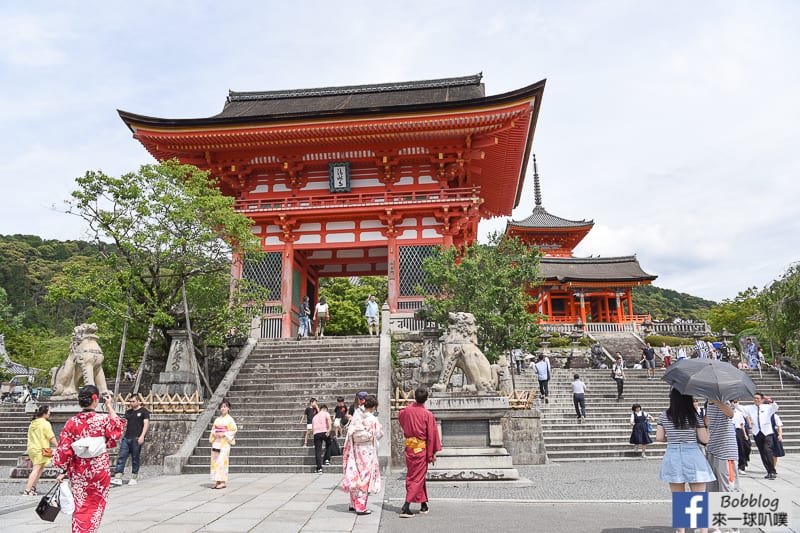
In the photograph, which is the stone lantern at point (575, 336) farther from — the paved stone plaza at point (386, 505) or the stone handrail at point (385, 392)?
the paved stone plaza at point (386, 505)

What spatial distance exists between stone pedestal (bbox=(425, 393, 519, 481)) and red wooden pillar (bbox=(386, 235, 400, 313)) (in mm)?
9701

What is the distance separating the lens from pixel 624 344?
101ft

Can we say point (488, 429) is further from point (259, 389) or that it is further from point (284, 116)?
point (284, 116)

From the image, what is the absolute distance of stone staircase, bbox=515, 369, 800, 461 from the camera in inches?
501

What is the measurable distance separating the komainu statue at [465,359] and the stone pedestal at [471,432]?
1.10 feet

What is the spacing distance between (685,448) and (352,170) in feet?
57.2

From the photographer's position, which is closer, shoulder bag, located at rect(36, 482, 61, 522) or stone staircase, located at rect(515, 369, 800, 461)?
shoulder bag, located at rect(36, 482, 61, 522)

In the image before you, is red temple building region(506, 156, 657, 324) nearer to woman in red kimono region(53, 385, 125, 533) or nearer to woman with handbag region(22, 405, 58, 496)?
woman with handbag region(22, 405, 58, 496)

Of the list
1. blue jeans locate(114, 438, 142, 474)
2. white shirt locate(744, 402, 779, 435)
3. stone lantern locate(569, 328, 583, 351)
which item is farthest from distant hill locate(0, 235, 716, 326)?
blue jeans locate(114, 438, 142, 474)

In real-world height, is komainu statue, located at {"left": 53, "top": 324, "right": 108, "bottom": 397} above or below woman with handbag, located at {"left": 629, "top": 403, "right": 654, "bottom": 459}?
above

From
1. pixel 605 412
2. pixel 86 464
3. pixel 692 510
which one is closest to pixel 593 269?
pixel 605 412

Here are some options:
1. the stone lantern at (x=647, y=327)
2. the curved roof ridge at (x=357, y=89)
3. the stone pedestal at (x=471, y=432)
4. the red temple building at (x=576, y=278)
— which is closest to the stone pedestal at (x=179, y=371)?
the stone pedestal at (x=471, y=432)

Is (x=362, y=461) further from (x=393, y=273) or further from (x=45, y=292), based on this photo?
(x=45, y=292)

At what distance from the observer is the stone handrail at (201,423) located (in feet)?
33.8
